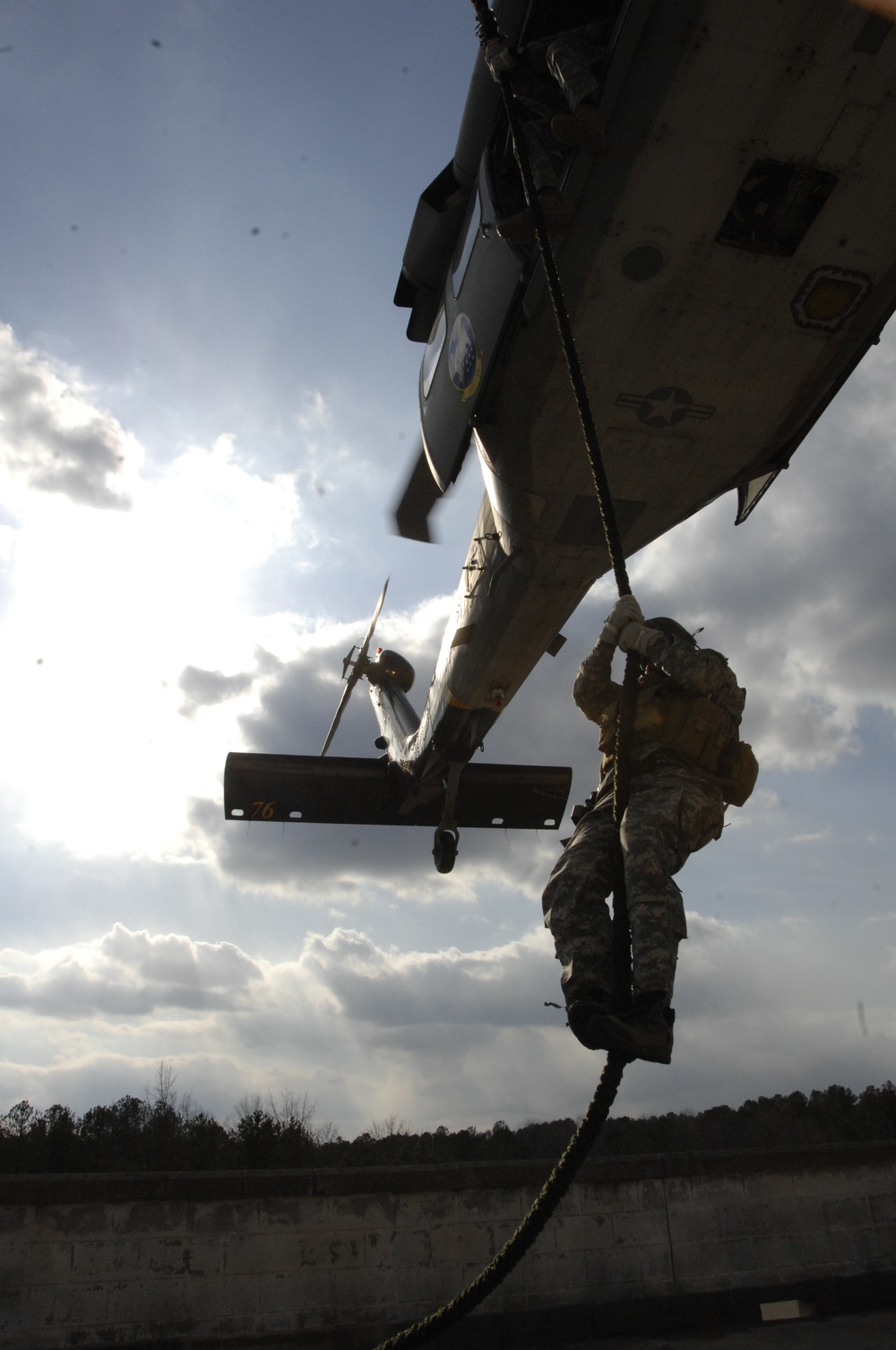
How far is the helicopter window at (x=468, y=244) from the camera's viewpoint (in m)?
6.89

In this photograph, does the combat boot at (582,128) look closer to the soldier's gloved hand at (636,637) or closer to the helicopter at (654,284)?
the helicopter at (654,284)

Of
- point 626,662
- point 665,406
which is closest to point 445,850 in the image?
point 665,406

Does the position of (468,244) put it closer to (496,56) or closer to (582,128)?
(582,128)

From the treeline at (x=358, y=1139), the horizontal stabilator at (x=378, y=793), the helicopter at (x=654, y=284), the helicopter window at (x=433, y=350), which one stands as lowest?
the treeline at (x=358, y=1139)

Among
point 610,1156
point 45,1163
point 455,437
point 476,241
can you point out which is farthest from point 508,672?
point 45,1163

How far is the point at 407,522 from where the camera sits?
9156 mm

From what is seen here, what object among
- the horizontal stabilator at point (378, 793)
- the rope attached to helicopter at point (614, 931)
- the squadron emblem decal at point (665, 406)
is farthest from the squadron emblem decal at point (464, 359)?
the horizontal stabilator at point (378, 793)

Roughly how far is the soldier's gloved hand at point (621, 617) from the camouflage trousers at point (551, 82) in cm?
295

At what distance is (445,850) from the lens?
1261cm

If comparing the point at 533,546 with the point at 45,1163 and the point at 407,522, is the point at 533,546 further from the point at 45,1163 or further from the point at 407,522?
the point at 45,1163

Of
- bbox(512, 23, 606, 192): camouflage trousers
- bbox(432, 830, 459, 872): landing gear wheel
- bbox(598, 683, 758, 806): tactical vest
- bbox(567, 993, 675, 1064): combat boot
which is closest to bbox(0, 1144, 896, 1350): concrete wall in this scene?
bbox(432, 830, 459, 872): landing gear wheel

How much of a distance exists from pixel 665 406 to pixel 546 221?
5.90ft

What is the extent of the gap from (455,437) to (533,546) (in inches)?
48.3

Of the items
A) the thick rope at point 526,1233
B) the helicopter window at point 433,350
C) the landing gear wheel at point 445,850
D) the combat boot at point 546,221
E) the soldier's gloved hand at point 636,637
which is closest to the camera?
→ the thick rope at point 526,1233
